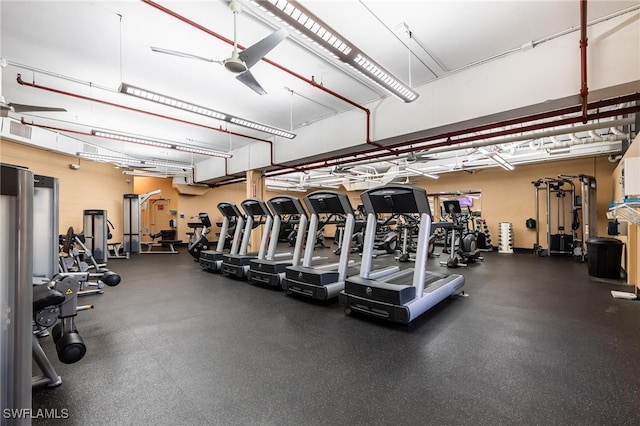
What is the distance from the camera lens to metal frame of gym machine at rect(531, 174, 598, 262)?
7.34 meters

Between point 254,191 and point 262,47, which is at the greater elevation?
point 262,47

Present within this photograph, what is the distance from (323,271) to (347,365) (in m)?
1.88

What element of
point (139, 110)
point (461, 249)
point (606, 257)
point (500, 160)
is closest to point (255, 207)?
point (139, 110)

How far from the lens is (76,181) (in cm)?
820

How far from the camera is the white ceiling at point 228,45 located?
308 centimetres

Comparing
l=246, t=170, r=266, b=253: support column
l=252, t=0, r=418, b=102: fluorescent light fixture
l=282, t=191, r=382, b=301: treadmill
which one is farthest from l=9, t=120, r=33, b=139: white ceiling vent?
l=252, t=0, r=418, b=102: fluorescent light fixture

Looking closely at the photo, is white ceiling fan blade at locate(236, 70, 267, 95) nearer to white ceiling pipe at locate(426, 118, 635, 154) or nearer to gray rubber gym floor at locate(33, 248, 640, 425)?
gray rubber gym floor at locate(33, 248, 640, 425)

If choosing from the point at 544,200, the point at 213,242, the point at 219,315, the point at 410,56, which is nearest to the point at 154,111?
the point at 219,315

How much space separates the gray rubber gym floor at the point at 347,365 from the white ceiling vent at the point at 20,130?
17.2 feet

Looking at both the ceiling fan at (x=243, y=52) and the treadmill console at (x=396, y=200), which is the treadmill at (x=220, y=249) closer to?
the treadmill console at (x=396, y=200)

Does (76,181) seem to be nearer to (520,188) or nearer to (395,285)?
(395,285)

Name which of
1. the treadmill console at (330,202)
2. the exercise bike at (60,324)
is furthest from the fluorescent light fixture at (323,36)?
the exercise bike at (60,324)

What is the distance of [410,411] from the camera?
1.73 m

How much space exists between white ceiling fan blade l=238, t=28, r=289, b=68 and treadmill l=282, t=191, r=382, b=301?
2.03 m
